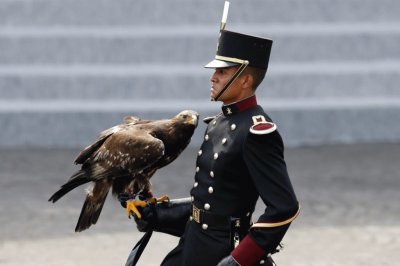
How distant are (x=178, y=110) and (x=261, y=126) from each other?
11463mm

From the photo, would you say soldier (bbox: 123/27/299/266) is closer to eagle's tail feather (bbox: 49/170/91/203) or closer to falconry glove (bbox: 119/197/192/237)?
falconry glove (bbox: 119/197/192/237)

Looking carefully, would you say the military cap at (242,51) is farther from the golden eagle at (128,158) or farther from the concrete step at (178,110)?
the concrete step at (178,110)

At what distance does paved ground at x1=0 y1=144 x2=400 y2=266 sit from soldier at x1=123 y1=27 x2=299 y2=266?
410 centimetres

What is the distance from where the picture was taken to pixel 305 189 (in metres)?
12.2

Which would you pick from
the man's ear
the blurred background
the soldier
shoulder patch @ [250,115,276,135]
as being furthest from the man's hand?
the blurred background

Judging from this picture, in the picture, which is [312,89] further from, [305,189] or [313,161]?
[305,189]

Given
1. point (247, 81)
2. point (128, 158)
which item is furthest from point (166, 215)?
point (247, 81)

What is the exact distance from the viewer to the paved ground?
9062 mm

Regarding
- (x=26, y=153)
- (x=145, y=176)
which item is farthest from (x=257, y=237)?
(x=26, y=153)

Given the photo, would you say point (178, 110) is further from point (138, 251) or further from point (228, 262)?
point (228, 262)

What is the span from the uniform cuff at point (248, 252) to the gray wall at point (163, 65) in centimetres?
1130

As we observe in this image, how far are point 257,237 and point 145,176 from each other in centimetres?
107

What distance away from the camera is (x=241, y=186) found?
4.63m

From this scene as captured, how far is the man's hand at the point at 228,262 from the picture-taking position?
4.47 meters
